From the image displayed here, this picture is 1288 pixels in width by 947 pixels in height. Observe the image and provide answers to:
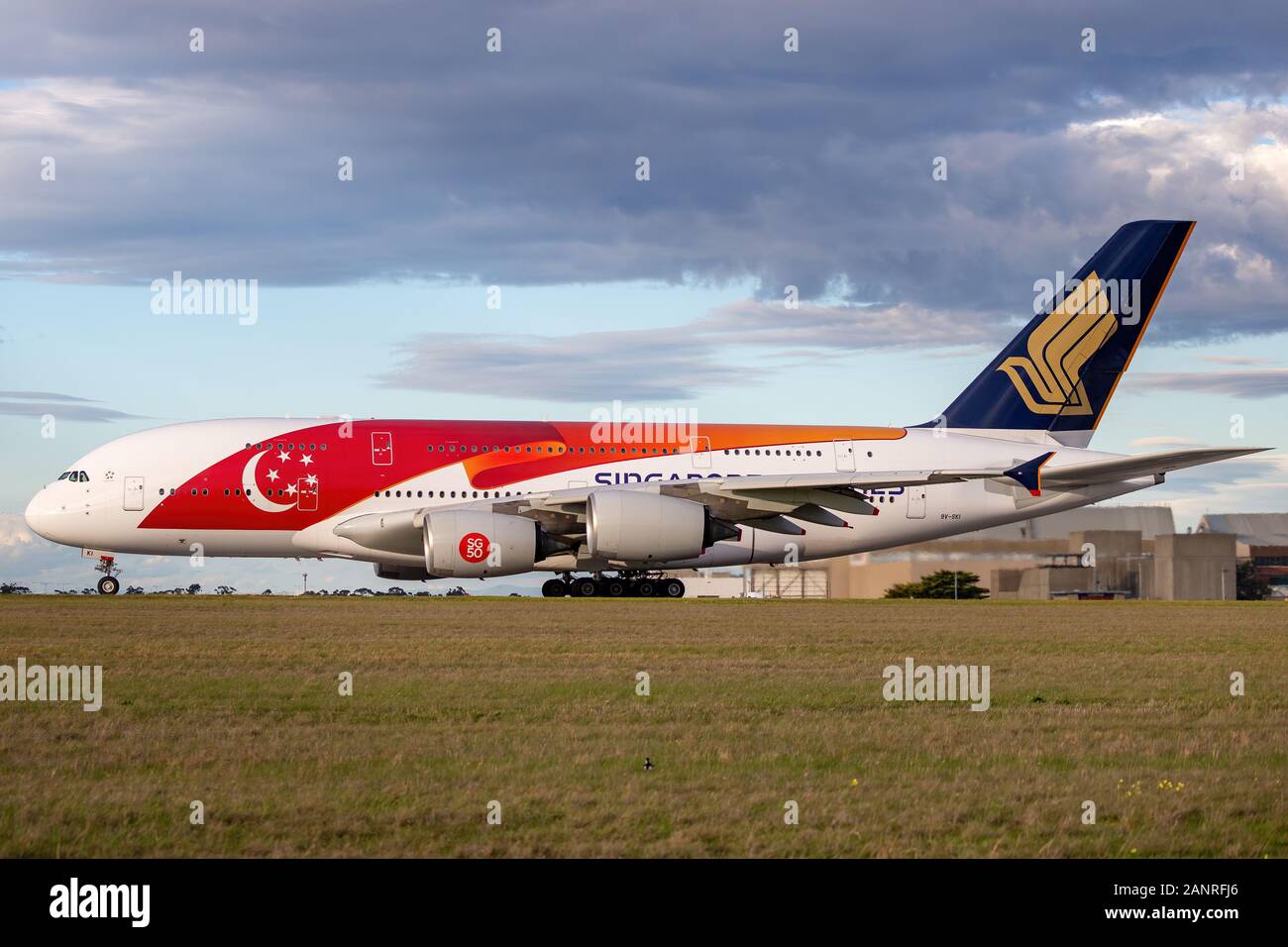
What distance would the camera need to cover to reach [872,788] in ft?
25.2

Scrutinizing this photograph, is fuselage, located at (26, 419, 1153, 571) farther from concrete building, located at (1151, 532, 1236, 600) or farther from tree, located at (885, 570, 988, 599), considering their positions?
concrete building, located at (1151, 532, 1236, 600)

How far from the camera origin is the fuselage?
3062 cm

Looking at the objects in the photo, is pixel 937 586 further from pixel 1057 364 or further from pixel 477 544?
pixel 477 544

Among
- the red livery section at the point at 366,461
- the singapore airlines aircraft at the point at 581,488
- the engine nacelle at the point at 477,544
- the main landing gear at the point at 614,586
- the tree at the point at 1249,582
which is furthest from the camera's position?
the tree at the point at 1249,582

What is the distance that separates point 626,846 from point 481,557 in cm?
2286

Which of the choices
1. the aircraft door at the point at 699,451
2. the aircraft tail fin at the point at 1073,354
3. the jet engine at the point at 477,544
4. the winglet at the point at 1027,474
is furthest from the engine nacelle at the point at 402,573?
the aircraft tail fin at the point at 1073,354

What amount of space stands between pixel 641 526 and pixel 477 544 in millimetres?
3507

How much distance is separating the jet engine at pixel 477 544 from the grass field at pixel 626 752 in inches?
450

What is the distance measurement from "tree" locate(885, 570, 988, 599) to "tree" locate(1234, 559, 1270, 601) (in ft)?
52.5

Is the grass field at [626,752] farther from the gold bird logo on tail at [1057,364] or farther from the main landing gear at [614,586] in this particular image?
the gold bird logo on tail at [1057,364]

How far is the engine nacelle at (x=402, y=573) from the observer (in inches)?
1291
